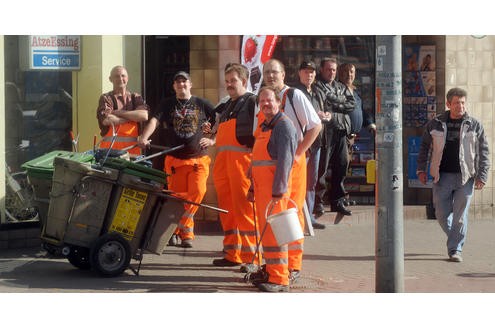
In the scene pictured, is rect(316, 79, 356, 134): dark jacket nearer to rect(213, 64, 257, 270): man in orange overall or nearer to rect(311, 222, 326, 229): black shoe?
rect(311, 222, 326, 229): black shoe

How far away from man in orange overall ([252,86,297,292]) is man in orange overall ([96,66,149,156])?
2170 millimetres

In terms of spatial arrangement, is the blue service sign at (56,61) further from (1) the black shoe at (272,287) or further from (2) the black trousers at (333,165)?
(1) the black shoe at (272,287)

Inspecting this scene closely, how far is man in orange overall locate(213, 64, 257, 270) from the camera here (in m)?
9.49

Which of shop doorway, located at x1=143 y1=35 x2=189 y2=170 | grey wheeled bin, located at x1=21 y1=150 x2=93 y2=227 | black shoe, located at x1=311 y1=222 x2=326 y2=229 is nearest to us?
grey wheeled bin, located at x1=21 y1=150 x2=93 y2=227

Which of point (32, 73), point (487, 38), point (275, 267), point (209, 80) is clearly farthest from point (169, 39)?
point (275, 267)

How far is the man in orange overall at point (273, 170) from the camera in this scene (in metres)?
8.48

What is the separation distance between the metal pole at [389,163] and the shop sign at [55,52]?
4.26 meters

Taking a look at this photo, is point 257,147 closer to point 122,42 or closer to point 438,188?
point 438,188

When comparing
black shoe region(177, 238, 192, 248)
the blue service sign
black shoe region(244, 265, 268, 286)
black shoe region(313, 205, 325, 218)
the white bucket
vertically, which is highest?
the blue service sign

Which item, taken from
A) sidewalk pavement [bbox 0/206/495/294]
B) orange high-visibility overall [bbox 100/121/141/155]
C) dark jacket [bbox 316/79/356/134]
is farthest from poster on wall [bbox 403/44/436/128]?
orange high-visibility overall [bbox 100/121/141/155]

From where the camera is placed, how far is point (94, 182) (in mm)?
8969

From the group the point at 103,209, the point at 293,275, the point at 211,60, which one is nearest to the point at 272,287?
the point at 293,275

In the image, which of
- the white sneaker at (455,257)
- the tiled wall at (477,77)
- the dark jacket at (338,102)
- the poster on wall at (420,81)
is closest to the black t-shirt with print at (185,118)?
the dark jacket at (338,102)

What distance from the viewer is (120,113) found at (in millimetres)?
10477
